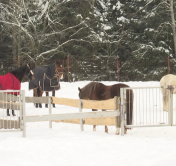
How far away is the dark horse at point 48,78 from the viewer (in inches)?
601

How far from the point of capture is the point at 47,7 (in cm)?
2525

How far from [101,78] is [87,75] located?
35.0 inches

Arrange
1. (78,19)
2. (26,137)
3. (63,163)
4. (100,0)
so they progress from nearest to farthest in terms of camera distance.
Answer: (63,163), (26,137), (78,19), (100,0)

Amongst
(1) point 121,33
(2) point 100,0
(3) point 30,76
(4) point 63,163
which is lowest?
(4) point 63,163

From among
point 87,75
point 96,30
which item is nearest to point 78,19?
point 96,30

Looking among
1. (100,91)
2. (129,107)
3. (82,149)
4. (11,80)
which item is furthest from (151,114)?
(82,149)

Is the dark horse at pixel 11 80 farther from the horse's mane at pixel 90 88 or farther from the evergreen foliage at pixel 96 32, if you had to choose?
the evergreen foliage at pixel 96 32

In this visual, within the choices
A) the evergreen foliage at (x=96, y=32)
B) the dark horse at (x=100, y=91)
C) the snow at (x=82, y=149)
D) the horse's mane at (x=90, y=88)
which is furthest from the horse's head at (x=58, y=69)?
the evergreen foliage at (x=96, y=32)

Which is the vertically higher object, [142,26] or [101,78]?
[142,26]

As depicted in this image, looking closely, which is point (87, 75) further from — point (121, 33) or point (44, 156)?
point (44, 156)

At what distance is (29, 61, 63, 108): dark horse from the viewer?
15.3 metres

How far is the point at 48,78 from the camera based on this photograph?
15586mm

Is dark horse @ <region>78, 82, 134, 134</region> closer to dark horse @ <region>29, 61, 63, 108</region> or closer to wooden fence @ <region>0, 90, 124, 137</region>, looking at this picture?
wooden fence @ <region>0, 90, 124, 137</region>

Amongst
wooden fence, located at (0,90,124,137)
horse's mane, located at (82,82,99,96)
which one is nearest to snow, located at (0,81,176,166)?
wooden fence, located at (0,90,124,137)
